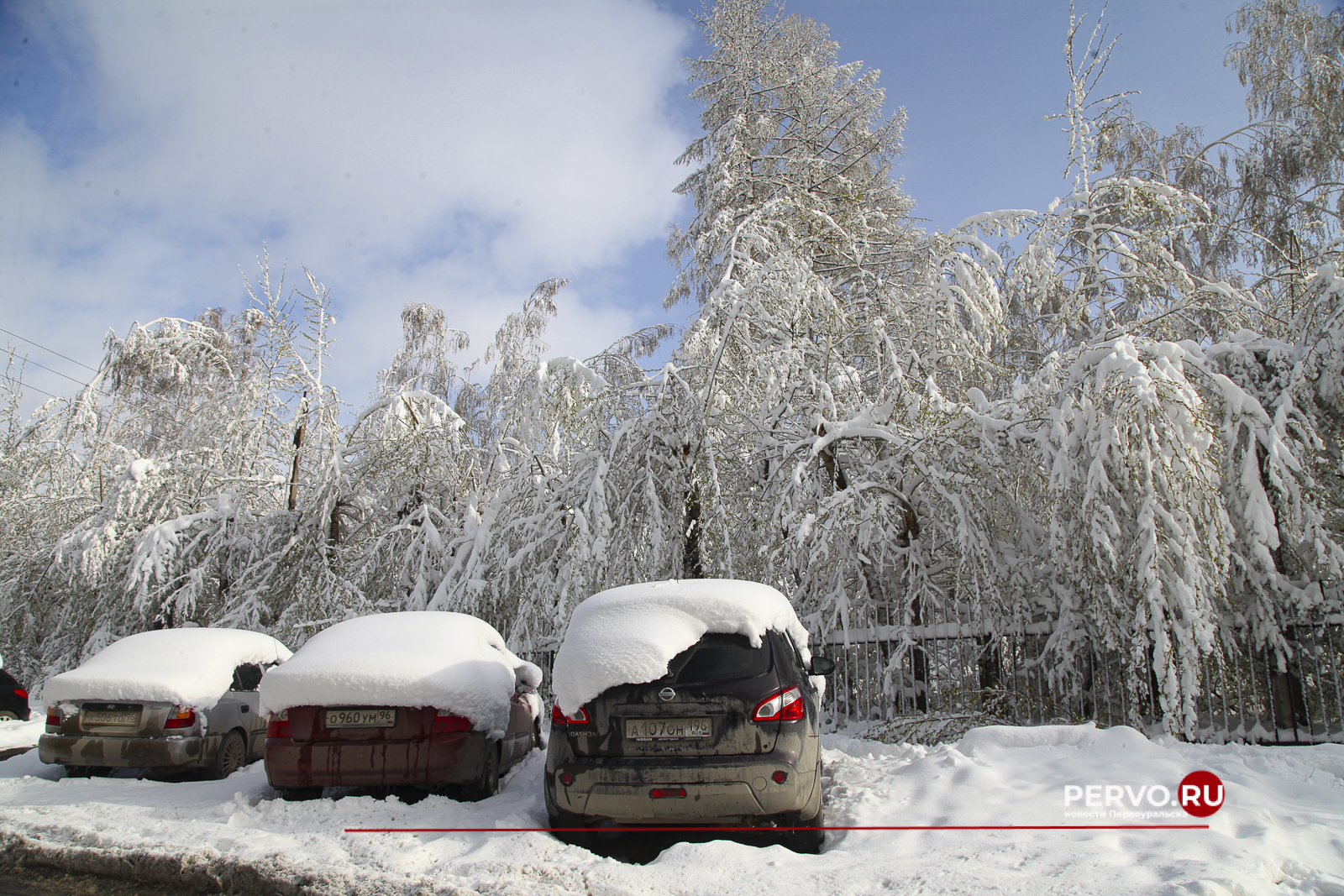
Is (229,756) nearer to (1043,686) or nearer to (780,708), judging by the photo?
(780,708)

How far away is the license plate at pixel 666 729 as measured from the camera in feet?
13.8

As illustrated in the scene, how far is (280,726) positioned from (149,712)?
2.02 m

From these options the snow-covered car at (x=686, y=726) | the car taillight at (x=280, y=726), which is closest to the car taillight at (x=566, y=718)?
the snow-covered car at (x=686, y=726)

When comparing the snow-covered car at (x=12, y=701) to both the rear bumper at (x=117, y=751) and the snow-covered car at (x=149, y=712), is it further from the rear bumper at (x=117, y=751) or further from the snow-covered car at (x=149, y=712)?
the rear bumper at (x=117, y=751)

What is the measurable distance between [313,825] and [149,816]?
1317mm

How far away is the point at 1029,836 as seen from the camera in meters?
4.00

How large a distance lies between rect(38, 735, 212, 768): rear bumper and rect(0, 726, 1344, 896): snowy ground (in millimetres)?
381

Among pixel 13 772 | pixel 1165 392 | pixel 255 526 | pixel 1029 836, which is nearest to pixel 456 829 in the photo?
pixel 1029 836

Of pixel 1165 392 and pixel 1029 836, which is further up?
pixel 1165 392

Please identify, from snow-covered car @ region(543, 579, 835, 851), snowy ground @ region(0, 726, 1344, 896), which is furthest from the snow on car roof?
snowy ground @ region(0, 726, 1344, 896)

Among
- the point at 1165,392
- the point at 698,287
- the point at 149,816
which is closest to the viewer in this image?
the point at 149,816

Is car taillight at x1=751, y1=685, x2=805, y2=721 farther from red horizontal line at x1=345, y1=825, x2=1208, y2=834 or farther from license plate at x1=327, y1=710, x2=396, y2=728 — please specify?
license plate at x1=327, y1=710, x2=396, y2=728

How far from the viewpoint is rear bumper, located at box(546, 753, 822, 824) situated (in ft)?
13.4

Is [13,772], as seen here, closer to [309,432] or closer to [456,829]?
[456,829]
